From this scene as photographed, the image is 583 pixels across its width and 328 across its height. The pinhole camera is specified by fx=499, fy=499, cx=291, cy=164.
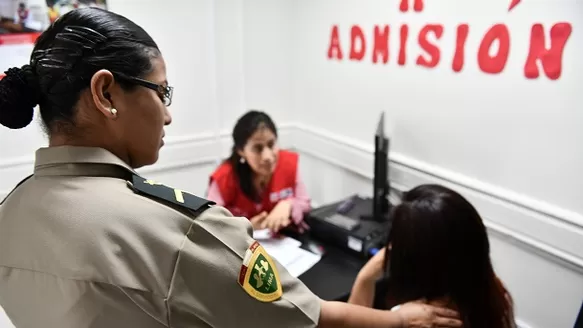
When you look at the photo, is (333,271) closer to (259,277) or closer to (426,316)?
(426,316)

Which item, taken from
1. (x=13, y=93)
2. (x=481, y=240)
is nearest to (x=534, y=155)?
(x=481, y=240)

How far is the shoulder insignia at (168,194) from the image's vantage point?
76cm

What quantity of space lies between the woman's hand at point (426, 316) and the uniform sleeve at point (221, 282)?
408 millimetres

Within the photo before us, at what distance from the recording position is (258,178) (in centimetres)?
219

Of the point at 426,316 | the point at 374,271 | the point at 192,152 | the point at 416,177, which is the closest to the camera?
the point at 426,316

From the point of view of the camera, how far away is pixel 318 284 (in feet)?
5.29

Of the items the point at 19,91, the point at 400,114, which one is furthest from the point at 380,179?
the point at 19,91

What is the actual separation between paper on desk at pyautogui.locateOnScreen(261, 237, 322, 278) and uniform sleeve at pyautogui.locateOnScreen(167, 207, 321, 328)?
2.75 ft

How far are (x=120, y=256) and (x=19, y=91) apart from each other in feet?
1.10

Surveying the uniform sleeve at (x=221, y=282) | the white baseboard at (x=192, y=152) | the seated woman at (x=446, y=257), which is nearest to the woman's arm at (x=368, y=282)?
the seated woman at (x=446, y=257)

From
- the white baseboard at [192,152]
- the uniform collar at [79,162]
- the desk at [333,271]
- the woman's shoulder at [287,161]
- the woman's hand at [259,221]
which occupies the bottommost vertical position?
the desk at [333,271]

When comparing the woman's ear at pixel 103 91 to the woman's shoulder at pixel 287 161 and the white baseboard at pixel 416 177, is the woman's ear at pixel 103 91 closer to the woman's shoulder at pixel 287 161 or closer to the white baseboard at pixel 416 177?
the white baseboard at pixel 416 177

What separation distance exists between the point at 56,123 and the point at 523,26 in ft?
4.54

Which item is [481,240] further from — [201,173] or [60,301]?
[201,173]
